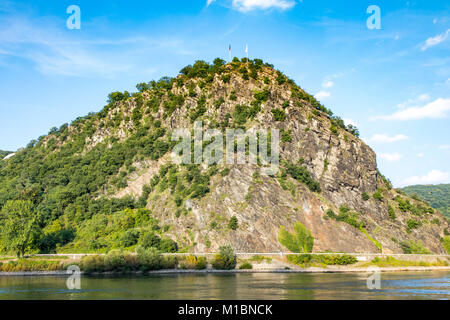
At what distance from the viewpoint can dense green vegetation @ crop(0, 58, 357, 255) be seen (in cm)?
10644

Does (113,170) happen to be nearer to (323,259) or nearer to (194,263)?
(194,263)

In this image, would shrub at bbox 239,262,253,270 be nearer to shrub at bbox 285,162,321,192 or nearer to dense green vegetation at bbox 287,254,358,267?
dense green vegetation at bbox 287,254,358,267

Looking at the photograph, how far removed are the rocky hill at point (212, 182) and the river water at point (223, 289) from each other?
88.6 ft

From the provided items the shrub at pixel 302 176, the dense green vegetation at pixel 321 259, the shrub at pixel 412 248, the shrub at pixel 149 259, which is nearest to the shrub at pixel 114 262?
the shrub at pixel 149 259

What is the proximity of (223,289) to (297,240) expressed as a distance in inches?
1755

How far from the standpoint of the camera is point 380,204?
129250 millimetres

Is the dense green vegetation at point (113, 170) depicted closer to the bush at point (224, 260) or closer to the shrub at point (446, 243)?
the bush at point (224, 260)

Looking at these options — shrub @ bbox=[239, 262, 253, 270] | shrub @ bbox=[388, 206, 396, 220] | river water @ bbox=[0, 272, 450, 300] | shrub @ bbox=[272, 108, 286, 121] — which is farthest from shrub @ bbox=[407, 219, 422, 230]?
shrub @ bbox=[239, 262, 253, 270]

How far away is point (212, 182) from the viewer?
384ft

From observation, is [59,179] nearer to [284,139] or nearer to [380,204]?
[284,139]

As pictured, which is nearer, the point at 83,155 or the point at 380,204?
the point at 380,204
